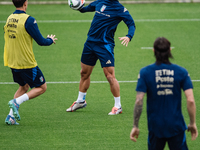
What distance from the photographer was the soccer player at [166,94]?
4.10 metres

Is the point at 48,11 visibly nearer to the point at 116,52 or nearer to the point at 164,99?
the point at 116,52

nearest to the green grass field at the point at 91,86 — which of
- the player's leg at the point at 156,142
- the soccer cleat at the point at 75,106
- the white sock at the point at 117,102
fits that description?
the soccer cleat at the point at 75,106

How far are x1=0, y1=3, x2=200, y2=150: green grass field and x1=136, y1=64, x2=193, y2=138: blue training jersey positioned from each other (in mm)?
1729

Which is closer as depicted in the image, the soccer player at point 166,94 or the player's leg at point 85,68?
the soccer player at point 166,94

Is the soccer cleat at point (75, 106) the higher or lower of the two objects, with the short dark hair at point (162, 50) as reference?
lower

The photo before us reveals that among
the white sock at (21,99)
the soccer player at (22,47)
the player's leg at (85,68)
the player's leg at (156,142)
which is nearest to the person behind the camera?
the player's leg at (156,142)

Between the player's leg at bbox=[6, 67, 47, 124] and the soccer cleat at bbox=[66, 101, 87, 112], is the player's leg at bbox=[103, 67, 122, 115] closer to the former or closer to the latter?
the soccer cleat at bbox=[66, 101, 87, 112]

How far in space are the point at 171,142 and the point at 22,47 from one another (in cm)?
315

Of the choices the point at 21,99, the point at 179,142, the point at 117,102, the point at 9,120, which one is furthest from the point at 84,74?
the point at 179,142

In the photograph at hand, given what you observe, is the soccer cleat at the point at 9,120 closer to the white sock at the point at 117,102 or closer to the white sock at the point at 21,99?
the white sock at the point at 21,99

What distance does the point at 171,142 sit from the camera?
420 cm

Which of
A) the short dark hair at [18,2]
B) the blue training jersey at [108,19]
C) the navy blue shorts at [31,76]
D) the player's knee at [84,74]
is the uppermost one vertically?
the short dark hair at [18,2]

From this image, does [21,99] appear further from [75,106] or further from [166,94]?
[166,94]

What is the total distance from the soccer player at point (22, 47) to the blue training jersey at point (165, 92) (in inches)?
106
